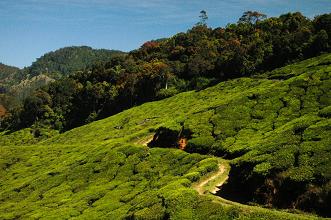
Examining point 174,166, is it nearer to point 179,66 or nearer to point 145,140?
point 145,140

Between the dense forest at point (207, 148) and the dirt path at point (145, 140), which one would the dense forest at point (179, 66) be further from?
the dirt path at point (145, 140)

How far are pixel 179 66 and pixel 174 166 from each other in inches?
3603

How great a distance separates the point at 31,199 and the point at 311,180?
46750 mm

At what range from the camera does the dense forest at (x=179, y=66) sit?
109562mm

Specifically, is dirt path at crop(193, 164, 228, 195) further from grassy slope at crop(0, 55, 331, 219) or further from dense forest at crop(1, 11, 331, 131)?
dense forest at crop(1, 11, 331, 131)

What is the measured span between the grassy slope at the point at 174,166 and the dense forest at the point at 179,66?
22.1 meters

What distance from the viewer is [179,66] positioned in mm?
144250

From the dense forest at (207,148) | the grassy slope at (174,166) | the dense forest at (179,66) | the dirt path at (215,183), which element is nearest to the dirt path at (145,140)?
the dense forest at (207,148)

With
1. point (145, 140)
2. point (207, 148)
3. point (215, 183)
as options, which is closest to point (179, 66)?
point (145, 140)

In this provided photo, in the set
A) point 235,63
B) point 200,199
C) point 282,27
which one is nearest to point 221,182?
point 200,199

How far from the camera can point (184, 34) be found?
179 m

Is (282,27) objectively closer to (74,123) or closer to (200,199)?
(74,123)

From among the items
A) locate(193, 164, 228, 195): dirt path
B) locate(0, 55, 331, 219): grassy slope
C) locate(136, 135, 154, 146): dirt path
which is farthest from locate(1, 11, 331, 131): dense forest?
locate(193, 164, 228, 195): dirt path

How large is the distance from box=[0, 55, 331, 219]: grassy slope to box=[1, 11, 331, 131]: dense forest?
72.4 ft
